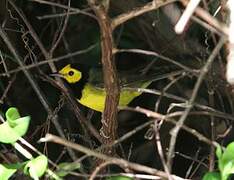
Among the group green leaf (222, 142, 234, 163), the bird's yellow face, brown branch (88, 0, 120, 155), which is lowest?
green leaf (222, 142, 234, 163)

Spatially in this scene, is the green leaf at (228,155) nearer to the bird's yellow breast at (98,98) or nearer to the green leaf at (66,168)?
the green leaf at (66,168)

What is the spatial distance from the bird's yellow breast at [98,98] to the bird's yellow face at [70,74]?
0.15 m

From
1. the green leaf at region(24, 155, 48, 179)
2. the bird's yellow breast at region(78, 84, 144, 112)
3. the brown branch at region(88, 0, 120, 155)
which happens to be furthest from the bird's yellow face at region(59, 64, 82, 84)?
the green leaf at region(24, 155, 48, 179)

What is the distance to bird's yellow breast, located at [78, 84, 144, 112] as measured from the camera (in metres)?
3.33

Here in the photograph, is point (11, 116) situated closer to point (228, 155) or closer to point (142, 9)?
point (142, 9)

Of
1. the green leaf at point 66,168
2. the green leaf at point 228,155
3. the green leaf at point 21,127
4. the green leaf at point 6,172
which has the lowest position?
the green leaf at point 6,172

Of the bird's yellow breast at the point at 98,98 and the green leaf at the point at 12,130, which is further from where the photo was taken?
the bird's yellow breast at the point at 98,98

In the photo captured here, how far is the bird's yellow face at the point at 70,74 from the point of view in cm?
362

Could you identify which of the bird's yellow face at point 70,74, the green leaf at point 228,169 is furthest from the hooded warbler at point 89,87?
the green leaf at point 228,169

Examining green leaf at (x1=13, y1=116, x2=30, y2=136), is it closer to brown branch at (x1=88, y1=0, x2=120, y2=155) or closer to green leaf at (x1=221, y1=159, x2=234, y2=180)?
brown branch at (x1=88, y1=0, x2=120, y2=155)

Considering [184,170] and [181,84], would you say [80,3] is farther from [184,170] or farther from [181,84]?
[184,170]

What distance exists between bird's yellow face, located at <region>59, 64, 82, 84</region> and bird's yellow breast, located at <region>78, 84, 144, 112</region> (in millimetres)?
150

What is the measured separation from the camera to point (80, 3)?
3504mm

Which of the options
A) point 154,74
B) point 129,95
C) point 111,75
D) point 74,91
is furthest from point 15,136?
point 74,91
